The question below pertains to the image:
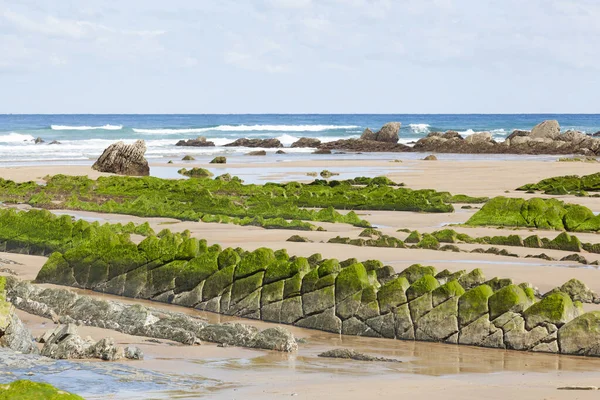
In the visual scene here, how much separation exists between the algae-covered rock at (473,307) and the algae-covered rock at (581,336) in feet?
2.57

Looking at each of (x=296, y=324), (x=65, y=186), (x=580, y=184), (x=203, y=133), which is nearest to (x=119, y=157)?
(x=65, y=186)

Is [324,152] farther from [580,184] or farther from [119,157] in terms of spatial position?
[580,184]

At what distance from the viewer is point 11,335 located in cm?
757

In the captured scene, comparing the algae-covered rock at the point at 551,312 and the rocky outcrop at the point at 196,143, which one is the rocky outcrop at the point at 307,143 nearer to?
the rocky outcrop at the point at 196,143

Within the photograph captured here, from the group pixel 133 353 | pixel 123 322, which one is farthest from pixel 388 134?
pixel 133 353

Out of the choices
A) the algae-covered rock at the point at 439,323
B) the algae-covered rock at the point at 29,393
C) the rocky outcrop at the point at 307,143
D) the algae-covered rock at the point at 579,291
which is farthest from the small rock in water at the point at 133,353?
the rocky outcrop at the point at 307,143

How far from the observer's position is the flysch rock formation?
8.31 meters

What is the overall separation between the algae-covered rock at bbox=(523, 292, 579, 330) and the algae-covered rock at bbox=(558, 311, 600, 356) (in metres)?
0.10

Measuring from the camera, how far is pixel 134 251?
1118 cm

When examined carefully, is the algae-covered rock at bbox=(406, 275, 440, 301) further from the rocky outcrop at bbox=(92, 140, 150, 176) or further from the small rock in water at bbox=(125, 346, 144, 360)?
the rocky outcrop at bbox=(92, 140, 150, 176)

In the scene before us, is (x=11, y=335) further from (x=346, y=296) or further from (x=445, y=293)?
(x=445, y=293)

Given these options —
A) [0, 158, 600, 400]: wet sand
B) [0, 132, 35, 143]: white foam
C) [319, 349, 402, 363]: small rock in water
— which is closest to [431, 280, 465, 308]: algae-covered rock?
[0, 158, 600, 400]: wet sand

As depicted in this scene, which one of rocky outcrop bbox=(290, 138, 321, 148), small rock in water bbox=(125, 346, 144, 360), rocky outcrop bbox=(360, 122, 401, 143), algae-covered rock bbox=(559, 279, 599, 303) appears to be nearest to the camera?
small rock in water bbox=(125, 346, 144, 360)

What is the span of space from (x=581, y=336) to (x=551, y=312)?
0.36 meters
